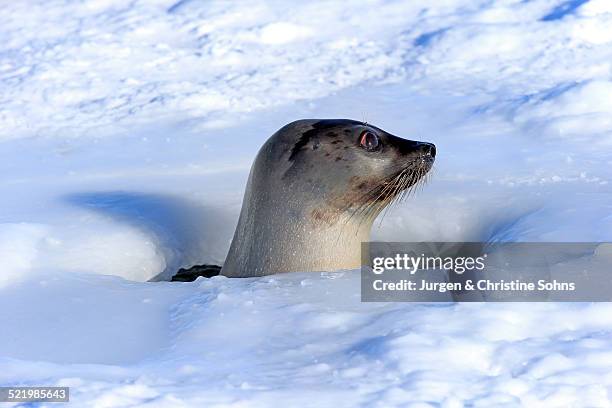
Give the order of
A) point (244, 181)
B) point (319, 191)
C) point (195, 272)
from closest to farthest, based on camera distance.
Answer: point (319, 191) < point (195, 272) < point (244, 181)

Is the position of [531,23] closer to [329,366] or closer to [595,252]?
[595,252]

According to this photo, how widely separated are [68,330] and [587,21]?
430 centimetres

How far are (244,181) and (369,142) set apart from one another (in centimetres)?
108

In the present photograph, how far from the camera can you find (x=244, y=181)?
15.5 ft

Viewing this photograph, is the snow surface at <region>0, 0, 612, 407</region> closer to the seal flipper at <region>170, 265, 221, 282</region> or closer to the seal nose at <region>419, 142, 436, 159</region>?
the seal flipper at <region>170, 265, 221, 282</region>

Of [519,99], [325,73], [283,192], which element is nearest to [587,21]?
[519,99]

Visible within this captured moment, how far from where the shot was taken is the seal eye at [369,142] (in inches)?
149

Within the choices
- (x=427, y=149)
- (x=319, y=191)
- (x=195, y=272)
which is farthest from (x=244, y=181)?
(x=427, y=149)

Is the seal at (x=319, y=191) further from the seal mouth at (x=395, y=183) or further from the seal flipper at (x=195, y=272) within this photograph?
the seal flipper at (x=195, y=272)

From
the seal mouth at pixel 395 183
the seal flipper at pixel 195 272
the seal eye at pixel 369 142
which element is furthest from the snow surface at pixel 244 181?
the seal eye at pixel 369 142

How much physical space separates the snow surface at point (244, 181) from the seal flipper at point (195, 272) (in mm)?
51

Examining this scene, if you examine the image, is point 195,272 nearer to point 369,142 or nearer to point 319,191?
point 319,191

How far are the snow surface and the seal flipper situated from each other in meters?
0.05

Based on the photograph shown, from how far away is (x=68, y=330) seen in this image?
9.64ft
